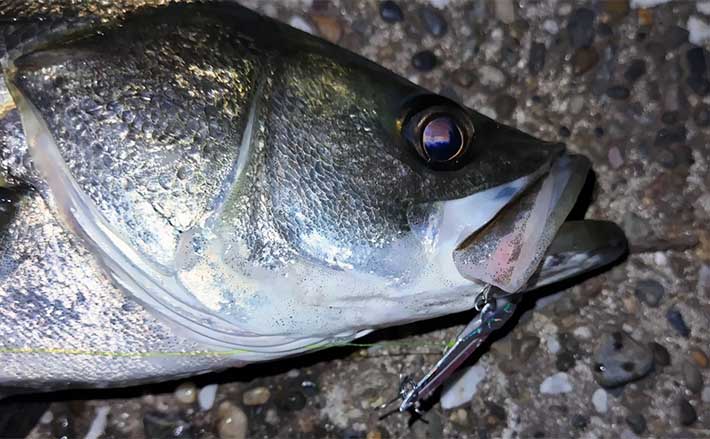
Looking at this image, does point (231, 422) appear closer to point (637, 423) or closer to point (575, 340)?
point (575, 340)

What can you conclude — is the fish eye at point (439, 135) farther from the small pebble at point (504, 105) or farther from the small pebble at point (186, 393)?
the small pebble at point (186, 393)

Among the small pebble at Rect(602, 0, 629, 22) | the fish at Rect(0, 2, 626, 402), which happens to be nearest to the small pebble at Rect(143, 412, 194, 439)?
the fish at Rect(0, 2, 626, 402)

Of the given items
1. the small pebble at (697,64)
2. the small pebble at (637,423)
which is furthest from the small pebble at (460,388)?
the small pebble at (697,64)

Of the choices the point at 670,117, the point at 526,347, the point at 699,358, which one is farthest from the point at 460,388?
the point at 670,117

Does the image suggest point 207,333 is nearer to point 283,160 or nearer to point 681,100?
point 283,160

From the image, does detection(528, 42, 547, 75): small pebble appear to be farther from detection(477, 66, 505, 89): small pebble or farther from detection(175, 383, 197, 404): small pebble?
detection(175, 383, 197, 404): small pebble

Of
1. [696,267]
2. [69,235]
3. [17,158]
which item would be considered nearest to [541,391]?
[696,267]
